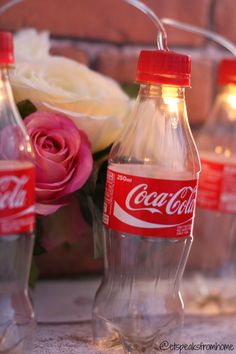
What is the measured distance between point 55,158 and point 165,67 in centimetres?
15

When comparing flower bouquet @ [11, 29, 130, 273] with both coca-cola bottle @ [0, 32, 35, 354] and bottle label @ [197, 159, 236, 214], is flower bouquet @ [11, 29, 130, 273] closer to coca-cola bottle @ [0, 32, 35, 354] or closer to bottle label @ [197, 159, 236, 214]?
coca-cola bottle @ [0, 32, 35, 354]

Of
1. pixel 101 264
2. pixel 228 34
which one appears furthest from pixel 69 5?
pixel 101 264

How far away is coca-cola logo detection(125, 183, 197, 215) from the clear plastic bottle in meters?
0.19

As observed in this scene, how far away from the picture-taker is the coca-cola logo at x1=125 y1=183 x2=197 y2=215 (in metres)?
0.57

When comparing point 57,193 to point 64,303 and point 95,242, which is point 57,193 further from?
point 64,303

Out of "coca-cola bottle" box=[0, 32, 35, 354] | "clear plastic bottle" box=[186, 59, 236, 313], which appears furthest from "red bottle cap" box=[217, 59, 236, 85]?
"coca-cola bottle" box=[0, 32, 35, 354]

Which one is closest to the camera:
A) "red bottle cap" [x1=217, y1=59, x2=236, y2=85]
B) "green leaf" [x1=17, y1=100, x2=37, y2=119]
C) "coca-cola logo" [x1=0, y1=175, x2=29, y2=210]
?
"coca-cola logo" [x1=0, y1=175, x2=29, y2=210]

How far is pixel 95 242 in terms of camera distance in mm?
671

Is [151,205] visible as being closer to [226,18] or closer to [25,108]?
[25,108]

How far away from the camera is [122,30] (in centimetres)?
88

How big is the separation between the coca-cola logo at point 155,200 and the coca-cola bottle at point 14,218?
0.34 feet

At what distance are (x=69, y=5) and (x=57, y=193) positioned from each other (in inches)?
13.9

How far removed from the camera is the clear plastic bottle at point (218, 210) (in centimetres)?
76

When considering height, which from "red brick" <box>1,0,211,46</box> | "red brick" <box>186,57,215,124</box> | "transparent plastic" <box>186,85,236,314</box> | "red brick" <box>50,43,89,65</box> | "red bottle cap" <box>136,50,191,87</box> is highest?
"red brick" <box>1,0,211,46</box>
